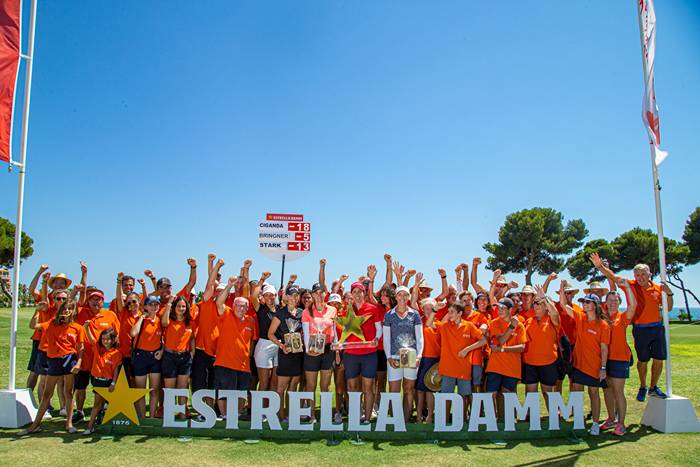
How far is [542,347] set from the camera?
6.51 m

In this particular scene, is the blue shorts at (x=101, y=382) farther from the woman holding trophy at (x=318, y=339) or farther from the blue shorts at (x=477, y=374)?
the blue shorts at (x=477, y=374)

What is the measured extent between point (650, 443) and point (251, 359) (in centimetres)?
567

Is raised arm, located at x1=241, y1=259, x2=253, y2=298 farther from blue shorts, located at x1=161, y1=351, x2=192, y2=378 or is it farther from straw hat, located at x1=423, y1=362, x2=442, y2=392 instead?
straw hat, located at x1=423, y1=362, x2=442, y2=392

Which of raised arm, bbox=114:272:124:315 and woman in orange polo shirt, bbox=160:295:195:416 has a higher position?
raised arm, bbox=114:272:124:315

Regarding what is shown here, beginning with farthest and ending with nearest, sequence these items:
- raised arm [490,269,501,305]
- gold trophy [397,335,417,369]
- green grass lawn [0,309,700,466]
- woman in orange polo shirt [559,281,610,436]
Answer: raised arm [490,269,501,305] < woman in orange polo shirt [559,281,610,436] < gold trophy [397,335,417,369] < green grass lawn [0,309,700,466]

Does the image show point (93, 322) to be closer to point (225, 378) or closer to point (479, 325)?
point (225, 378)

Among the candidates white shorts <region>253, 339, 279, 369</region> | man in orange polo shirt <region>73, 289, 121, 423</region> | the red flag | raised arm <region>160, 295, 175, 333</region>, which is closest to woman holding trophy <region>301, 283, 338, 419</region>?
white shorts <region>253, 339, 279, 369</region>

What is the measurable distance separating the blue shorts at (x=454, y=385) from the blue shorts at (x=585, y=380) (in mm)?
1580

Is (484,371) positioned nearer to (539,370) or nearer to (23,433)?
(539,370)

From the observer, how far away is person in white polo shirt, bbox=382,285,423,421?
646 cm

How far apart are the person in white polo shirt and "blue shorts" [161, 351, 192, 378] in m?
2.93

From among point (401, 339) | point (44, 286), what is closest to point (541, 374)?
point (401, 339)

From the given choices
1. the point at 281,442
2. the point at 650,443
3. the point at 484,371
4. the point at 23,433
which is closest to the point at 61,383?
the point at 23,433

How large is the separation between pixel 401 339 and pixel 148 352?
3616 millimetres
